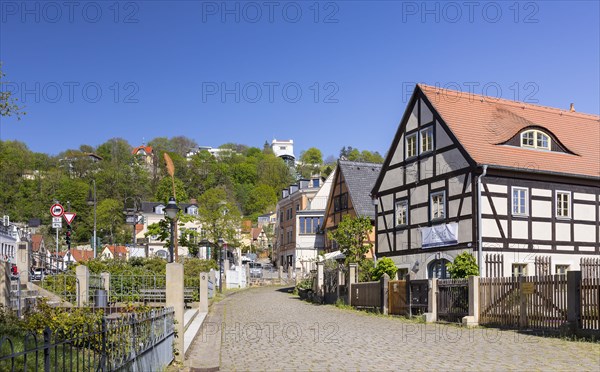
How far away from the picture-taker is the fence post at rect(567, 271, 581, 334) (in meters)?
16.8

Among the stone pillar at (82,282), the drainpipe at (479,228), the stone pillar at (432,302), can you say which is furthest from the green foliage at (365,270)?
the stone pillar at (82,282)

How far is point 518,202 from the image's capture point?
29.9m

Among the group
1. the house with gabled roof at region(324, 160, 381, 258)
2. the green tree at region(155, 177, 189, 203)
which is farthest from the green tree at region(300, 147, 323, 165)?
the house with gabled roof at region(324, 160, 381, 258)

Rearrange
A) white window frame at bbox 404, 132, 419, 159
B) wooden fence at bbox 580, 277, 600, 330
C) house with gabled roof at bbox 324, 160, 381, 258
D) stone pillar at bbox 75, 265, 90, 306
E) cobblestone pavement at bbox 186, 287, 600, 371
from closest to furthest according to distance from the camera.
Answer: cobblestone pavement at bbox 186, 287, 600, 371
wooden fence at bbox 580, 277, 600, 330
stone pillar at bbox 75, 265, 90, 306
white window frame at bbox 404, 132, 419, 159
house with gabled roof at bbox 324, 160, 381, 258

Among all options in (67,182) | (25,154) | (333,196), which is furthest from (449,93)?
(25,154)

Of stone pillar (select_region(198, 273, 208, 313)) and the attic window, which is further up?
the attic window

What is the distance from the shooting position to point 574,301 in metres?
17.0

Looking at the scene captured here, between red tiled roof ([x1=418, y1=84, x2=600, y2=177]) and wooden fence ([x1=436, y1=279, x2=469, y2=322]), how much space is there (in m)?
7.98

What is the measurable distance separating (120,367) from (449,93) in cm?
2880

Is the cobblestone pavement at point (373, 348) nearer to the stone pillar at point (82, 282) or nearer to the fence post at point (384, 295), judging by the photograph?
the stone pillar at point (82, 282)

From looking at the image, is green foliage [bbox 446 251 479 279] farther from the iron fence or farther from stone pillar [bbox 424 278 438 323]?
the iron fence

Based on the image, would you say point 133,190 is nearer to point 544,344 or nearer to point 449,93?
point 449,93

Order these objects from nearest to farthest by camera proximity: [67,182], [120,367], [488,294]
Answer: [120,367]
[488,294]
[67,182]

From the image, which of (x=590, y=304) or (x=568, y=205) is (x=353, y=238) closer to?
(x=568, y=205)
